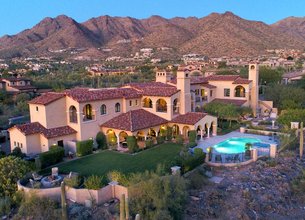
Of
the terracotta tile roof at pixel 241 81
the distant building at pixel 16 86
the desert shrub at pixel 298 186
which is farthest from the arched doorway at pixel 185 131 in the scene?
the distant building at pixel 16 86

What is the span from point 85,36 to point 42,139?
14353 centimetres

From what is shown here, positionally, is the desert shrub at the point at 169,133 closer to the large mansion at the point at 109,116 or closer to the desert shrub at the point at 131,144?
the large mansion at the point at 109,116

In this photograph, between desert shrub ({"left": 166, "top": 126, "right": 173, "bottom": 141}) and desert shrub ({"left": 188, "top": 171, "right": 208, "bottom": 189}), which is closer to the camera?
desert shrub ({"left": 188, "top": 171, "right": 208, "bottom": 189})

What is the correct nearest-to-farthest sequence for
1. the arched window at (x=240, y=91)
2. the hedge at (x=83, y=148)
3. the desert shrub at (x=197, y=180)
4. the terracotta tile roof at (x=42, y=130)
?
the desert shrub at (x=197, y=180) < the terracotta tile roof at (x=42, y=130) < the hedge at (x=83, y=148) < the arched window at (x=240, y=91)

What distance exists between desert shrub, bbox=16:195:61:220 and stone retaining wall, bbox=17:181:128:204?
610 mm

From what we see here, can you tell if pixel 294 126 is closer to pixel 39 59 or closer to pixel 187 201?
pixel 187 201

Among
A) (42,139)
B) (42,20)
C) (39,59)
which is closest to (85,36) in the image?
(39,59)

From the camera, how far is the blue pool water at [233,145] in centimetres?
2791

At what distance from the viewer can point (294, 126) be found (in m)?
32.3

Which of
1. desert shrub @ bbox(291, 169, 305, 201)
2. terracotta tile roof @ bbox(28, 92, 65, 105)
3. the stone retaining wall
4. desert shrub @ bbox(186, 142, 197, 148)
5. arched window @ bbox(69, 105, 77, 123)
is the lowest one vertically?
desert shrub @ bbox(291, 169, 305, 201)

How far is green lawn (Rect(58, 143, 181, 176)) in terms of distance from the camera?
22625 millimetres

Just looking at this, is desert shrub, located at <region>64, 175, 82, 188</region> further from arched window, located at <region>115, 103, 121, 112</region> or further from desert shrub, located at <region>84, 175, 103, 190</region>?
arched window, located at <region>115, 103, 121, 112</region>

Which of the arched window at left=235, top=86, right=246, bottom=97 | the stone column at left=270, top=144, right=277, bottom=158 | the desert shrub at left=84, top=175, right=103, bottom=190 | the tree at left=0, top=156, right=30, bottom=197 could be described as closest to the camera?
the desert shrub at left=84, top=175, right=103, bottom=190

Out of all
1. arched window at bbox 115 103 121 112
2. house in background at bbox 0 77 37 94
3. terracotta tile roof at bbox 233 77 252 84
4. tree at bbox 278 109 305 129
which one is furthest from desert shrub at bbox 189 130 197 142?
house in background at bbox 0 77 37 94
